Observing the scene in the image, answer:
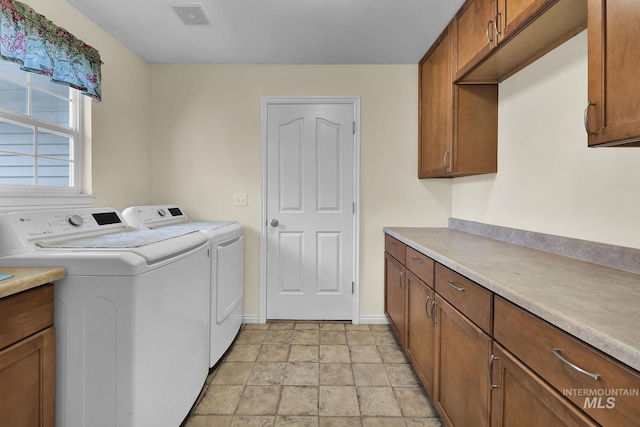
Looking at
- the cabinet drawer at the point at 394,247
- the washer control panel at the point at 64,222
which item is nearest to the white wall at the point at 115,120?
the washer control panel at the point at 64,222

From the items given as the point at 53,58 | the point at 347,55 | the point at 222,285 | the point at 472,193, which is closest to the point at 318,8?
the point at 347,55

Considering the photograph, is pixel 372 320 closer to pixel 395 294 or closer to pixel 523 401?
pixel 395 294

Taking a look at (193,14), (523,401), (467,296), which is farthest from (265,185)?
(523,401)

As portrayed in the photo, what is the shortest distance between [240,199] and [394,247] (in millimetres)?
1426

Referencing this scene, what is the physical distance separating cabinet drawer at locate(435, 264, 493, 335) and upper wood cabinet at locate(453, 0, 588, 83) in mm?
1146

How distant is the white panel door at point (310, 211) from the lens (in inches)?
109

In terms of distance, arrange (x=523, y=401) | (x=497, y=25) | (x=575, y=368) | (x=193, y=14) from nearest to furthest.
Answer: (x=575, y=368), (x=523, y=401), (x=497, y=25), (x=193, y=14)

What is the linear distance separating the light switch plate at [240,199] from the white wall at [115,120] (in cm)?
80

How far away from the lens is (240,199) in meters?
2.79

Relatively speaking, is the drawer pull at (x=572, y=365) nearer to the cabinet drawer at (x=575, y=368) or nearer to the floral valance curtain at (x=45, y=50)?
the cabinet drawer at (x=575, y=368)

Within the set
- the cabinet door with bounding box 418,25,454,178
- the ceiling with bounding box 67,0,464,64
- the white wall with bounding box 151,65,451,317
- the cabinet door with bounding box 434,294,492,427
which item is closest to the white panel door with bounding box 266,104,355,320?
the white wall with bounding box 151,65,451,317

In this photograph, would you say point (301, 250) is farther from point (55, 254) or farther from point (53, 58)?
point (53, 58)

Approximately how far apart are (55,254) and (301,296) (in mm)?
1941

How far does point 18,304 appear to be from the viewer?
1.00 meters
